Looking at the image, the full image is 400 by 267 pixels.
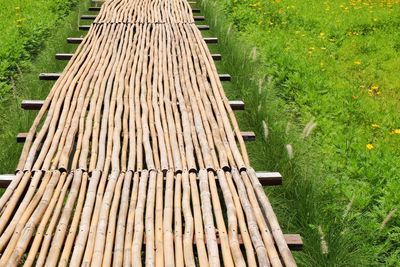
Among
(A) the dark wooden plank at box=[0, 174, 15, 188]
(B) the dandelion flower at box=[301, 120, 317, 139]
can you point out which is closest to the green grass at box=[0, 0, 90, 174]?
(A) the dark wooden plank at box=[0, 174, 15, 188]

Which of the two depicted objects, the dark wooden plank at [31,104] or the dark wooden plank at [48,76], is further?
the dark wooden plank at [48,76]

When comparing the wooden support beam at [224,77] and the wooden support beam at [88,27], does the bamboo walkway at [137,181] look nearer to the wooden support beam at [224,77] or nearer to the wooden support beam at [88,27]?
the wooden support beam at [224,77]

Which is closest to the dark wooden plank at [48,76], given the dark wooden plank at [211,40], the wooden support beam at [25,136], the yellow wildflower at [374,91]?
the wooden support beam at [25,136]

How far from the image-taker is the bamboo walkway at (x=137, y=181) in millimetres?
2398

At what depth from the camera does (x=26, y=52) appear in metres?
5.73

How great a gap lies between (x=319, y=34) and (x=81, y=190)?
5.26m

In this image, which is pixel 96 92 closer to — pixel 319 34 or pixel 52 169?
pixel 52 169

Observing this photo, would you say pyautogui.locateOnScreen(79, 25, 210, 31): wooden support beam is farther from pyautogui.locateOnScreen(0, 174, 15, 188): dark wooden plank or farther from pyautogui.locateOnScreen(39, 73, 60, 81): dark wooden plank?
pyautogui.locateOnScreen(0, 174, 15, 188): dark wooden plank

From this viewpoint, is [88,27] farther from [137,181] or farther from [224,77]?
[137,181]

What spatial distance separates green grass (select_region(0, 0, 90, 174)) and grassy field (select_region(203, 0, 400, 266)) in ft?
7.39

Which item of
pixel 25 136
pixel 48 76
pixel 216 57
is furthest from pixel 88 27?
pixel 25 136

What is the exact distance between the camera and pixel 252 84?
4.89 m

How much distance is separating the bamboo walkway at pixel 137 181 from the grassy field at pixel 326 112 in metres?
0.40

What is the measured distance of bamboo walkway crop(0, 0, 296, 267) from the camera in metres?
2.40
